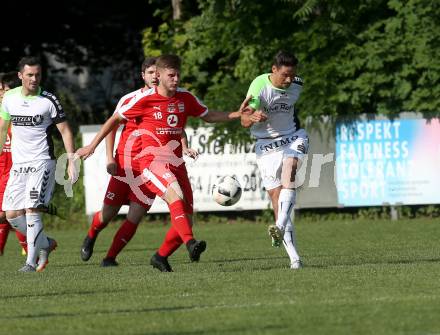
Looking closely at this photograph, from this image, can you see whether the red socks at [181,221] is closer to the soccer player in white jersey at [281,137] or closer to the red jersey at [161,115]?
the red jersey at [161,115]

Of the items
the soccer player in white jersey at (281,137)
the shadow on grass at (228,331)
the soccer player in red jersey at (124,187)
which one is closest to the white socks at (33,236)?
the soccer player in red jersey at (124,187)

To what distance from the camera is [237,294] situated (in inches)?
379

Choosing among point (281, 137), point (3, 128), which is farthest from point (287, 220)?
point (3, 128)

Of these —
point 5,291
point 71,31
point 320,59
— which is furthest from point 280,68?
point 71,31

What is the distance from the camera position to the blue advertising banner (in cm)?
2162

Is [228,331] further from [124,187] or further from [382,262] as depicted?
[124,187]

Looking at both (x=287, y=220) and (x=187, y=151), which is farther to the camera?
(x=187, y=151)

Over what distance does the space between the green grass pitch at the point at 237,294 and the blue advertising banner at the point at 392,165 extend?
593cm

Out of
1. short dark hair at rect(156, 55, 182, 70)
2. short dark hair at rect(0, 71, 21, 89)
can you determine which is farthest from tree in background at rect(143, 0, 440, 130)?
short dark hair at rect(156, 55, 182, 70)

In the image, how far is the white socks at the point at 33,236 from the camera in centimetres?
1281

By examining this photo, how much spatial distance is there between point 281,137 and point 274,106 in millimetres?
312

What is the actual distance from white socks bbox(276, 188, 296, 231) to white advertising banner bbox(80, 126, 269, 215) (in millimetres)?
9980

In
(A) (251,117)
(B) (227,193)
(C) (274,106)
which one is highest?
(C) (274,106)

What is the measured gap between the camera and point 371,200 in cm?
2184
